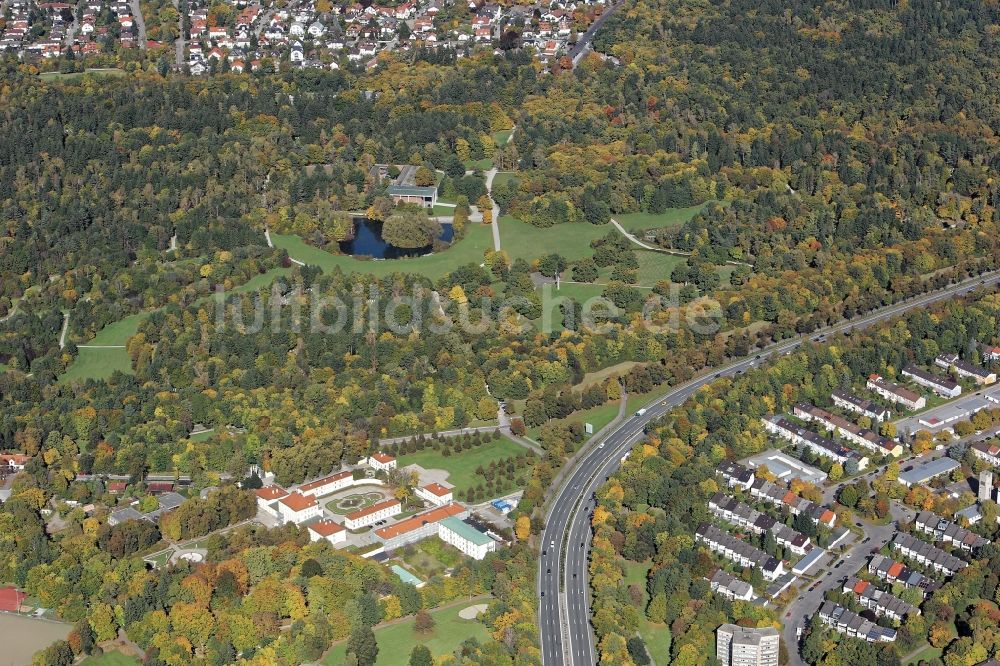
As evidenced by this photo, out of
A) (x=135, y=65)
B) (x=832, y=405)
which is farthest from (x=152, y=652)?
(x=135, y=65)

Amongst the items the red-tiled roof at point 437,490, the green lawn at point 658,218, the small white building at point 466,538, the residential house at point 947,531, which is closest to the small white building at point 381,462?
the red-tiled roof at point 437,490

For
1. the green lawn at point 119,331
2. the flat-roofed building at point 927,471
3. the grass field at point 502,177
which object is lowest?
the green lawn at point 119,331

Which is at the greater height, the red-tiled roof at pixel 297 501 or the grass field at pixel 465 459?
the red-tiled roof at pixel 297 501

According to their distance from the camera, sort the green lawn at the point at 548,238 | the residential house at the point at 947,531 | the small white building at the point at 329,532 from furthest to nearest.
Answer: the green lawn at the point at 548,238, the small white building at the point at 329,532, the residential house at the point at 947,531

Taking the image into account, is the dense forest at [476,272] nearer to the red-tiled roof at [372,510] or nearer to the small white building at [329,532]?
the small white building at [329,532]

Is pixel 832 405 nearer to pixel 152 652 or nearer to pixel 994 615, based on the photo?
pixel 994 615
